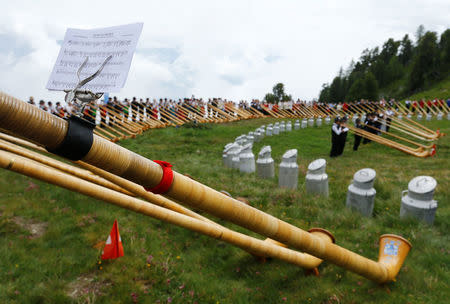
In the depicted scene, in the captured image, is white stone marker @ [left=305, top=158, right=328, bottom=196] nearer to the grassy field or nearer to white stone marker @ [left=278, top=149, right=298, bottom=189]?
the grassy field

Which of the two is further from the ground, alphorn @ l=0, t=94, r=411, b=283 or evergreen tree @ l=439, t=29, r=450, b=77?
evergreen tree @ l=439, t=29, r=450, b=77

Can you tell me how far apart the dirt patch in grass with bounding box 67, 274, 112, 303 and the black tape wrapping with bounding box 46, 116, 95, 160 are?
99.3 inches

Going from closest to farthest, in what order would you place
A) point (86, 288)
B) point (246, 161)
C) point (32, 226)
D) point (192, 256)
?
1. point (86, 288)
2. point (192, 256)
3. point (32, 226)
4. point (246, 161)

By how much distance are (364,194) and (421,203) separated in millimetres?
779

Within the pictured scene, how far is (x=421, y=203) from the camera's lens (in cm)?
431

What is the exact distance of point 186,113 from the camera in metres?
25.3

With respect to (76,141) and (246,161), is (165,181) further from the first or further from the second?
(246,161)

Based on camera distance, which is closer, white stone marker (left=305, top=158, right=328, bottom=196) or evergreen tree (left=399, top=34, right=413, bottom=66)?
white stone marker (left=305, top=158, right=328, bottom=196)

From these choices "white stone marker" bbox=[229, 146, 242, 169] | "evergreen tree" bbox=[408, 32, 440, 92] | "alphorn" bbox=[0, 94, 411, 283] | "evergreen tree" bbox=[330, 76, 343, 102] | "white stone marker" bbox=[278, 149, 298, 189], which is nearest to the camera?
"alphorn" bbox=[0, 94, 411, 283]

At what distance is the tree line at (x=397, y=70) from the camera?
65062 millimetres

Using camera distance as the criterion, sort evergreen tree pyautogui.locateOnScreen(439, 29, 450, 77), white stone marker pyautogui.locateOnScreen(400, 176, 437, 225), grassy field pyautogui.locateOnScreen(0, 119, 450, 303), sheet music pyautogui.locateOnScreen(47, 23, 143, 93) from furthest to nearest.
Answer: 1. evergreen tree pyautogui.locateOnScreen(439, 29, 450, 77)
2. white stone marker pyautogui.locateOnScreen(400, 176, 437, 225)
3. grassy field pyautogui.locateOnScreen(0, 119, 450, 303)
4. sheet music pyautogui.locateOnScreen(47, 23, 143, 93)

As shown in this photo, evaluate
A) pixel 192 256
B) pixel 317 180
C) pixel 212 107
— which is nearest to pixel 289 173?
pixel 317 180

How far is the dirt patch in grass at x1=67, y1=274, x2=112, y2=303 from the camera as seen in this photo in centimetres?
328

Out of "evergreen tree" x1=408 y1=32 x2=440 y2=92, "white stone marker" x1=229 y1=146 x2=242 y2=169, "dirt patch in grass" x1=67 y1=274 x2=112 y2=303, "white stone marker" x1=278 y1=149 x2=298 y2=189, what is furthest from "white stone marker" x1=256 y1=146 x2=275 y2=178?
"evergreen tree" x1=408 y1=32 x2=440 y2=92
